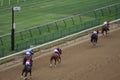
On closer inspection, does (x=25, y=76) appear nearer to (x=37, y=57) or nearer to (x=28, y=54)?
(x=28, y=54)

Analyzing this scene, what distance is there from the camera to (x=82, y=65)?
24.2 meters

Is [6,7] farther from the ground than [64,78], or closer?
closer

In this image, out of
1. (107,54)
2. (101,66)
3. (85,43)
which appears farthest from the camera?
(85,43)

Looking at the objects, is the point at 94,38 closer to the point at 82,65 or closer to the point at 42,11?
the point at 82,65

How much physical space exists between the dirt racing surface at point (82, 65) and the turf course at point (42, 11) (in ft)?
30.6

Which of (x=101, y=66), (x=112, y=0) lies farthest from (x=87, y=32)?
(x=112, y=0)

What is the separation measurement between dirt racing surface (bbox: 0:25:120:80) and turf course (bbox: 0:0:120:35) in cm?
932

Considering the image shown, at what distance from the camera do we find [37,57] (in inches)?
1047

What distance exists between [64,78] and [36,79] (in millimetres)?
1518

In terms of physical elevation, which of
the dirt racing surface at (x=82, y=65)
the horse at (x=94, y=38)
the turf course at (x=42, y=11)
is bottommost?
the turf course at (x=42, y=11)

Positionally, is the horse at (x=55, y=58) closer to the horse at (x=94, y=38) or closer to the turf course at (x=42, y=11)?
the horse at (x=94, y=38)

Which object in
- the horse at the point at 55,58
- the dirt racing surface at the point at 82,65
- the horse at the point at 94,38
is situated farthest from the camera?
the horse at the point at 94,38

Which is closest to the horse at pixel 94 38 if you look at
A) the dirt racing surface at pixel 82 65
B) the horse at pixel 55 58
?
the dirt racing surface at pixel 82 65

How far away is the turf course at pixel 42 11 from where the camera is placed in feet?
123
